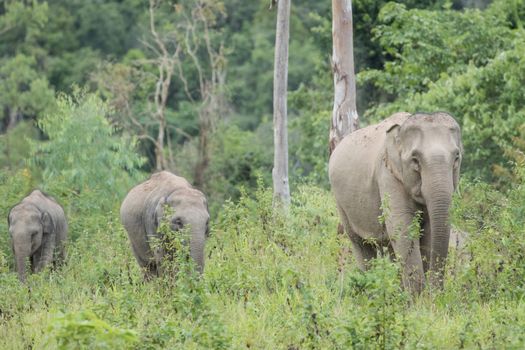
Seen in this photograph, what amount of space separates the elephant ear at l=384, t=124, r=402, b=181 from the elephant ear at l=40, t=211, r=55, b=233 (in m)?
6.95

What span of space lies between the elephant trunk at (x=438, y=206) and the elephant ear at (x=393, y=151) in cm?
48

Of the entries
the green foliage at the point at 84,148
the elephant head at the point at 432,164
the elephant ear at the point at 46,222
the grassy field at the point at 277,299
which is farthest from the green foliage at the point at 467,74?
the elephant head at the point at 432,164

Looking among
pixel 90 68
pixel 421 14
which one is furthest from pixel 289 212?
pixel 90 68

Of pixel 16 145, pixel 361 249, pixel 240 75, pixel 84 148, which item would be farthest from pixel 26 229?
pixel 240 75

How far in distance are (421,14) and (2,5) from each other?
32.2m

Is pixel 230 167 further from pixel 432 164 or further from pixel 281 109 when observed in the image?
pixel 432 164

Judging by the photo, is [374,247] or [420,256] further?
[374,247]

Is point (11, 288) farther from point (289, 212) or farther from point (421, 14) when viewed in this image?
point (421, 14)

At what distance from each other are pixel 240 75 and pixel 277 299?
40.6 m

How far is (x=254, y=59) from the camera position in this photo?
49.6 m

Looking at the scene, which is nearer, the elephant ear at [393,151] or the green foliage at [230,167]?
the elephant ear at [393,151]

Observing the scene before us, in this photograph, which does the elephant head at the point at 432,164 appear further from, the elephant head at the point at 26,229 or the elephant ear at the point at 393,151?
the elephant head at the point at 26,229

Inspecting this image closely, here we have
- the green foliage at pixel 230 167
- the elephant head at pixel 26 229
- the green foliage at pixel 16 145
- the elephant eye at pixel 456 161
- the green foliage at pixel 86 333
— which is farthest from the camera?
the green foliage at pixel 16 145

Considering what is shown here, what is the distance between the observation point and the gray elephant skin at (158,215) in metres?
12.5
